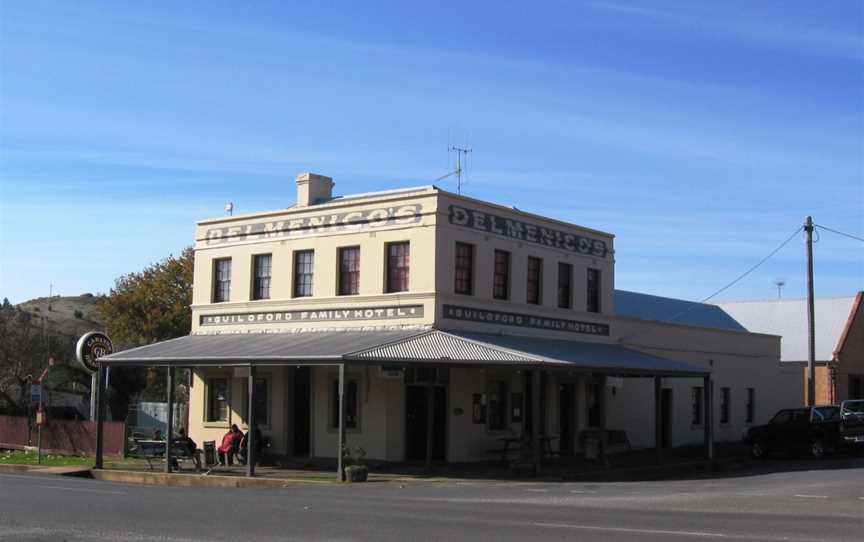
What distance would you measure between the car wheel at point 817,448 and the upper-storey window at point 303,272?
54.5 ft

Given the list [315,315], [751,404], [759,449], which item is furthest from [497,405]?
[751,404]

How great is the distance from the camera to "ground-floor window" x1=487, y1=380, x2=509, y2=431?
29.6 m

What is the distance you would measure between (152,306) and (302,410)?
27.6 meters

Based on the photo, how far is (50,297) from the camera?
99.1 metres

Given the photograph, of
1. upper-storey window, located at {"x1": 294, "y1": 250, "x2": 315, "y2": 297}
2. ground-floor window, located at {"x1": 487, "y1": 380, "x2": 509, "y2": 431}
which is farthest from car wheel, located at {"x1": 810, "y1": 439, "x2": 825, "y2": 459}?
upper-storey window, located at {"x1": 294, "y1": 250, "x2": 315, "y2": 297}

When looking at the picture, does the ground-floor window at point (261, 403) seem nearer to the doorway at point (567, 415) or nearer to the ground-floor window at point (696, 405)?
the doorway at point (567, 415)

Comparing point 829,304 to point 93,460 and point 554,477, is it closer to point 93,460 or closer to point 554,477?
point 554,477

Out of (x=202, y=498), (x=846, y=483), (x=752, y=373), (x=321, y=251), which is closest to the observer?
(x=202, y=498)

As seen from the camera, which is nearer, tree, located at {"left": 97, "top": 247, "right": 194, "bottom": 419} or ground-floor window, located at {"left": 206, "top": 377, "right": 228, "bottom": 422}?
ground-floor window, located at {"left": 206, "top": 377, "right": 228, "bottom": 422}

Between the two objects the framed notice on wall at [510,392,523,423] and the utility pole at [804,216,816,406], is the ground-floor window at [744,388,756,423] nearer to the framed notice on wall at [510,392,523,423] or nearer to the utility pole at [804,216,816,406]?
the utility pole at [804,216,816,406]

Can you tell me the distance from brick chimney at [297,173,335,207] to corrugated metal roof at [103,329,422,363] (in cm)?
455

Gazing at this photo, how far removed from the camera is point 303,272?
3075cm

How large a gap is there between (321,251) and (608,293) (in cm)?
993

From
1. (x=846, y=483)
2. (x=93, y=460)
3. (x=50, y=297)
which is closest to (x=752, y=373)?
(x=846, y=483)
